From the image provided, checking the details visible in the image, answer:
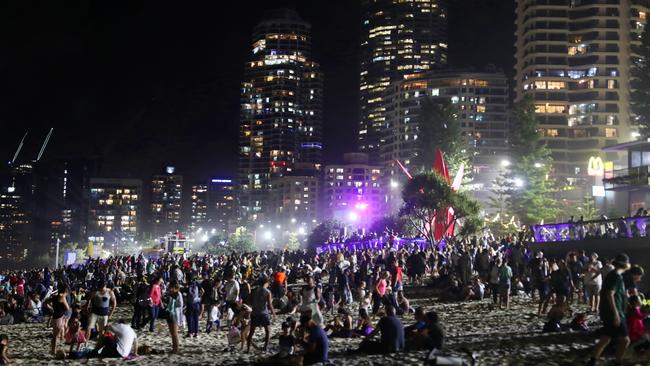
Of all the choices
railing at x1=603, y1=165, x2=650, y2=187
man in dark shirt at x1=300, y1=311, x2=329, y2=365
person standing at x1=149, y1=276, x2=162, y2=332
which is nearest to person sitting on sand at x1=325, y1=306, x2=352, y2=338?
man in dark shirt at x1=300, y1=311, x2=329, y2=365

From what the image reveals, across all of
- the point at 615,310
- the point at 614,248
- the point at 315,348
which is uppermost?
the point at 615,310

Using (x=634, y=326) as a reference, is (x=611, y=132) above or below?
above

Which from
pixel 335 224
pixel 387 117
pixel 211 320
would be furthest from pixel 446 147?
pixel 387 117

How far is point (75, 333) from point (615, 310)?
11.8m

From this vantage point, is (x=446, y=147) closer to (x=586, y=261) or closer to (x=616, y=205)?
(x=616, y=205)

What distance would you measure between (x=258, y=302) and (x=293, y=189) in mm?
169766

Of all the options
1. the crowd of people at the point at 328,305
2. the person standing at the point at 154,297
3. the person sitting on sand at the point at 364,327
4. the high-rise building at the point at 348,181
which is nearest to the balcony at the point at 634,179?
the crowd of people at the point at 328,305

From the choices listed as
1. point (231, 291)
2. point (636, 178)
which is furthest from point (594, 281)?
point (636, 178)

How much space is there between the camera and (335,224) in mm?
89500

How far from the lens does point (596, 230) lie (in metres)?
27.3

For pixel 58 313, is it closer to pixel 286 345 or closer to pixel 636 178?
pixel 286 345

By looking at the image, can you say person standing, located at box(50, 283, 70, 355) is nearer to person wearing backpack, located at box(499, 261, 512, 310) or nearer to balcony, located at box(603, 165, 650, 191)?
person wearing backpack, located at box(499, 261, 512, 310)

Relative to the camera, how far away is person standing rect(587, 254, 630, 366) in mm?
9547

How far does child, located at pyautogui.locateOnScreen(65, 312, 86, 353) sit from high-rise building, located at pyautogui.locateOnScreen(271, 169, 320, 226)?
163165 mm
